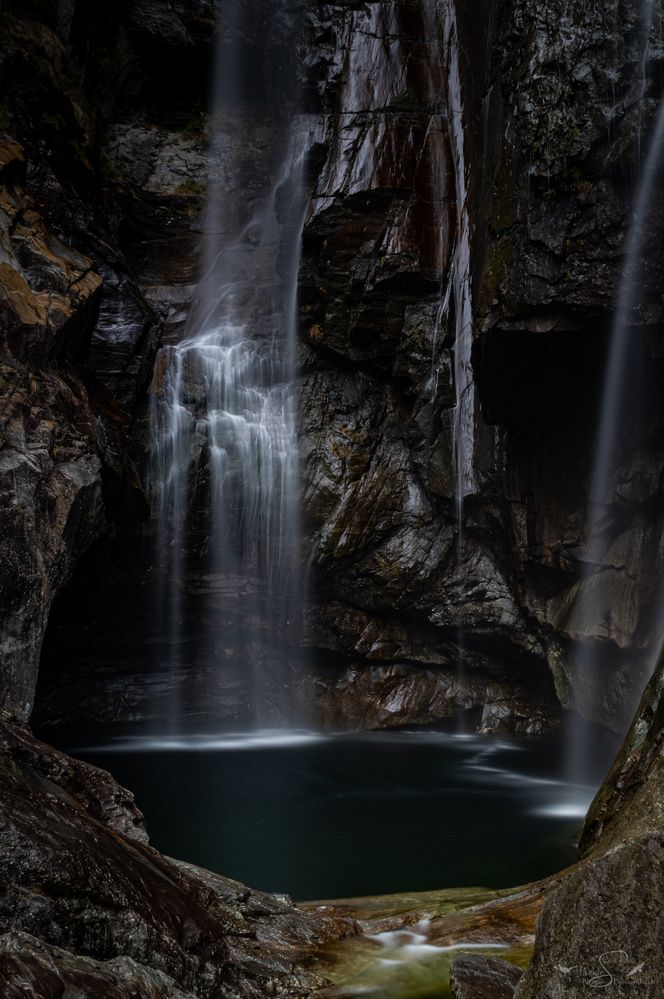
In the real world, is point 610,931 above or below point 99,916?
above

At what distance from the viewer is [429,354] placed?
15906mm

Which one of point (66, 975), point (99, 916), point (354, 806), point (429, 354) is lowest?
point (354, 806)

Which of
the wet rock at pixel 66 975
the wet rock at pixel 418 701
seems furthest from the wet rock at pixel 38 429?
the wet rock at pixel 418 701

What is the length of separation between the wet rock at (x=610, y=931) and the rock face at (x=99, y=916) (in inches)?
66.2

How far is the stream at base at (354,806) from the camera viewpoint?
8.62 metres

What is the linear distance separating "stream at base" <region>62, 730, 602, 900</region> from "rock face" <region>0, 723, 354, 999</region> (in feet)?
12.1

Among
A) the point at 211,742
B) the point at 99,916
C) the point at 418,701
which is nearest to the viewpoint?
the point at 99,916

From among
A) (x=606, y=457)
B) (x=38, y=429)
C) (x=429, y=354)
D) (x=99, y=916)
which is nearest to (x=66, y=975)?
(x=99, y=916)

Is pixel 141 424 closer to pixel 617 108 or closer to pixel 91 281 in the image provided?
pixel 91 281

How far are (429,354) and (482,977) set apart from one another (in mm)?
13184

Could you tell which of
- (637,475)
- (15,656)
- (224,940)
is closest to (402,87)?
(637,475)

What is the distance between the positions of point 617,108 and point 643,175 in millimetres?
1090

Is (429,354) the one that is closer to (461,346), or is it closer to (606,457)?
(461,346)

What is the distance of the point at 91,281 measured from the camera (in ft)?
39.6
